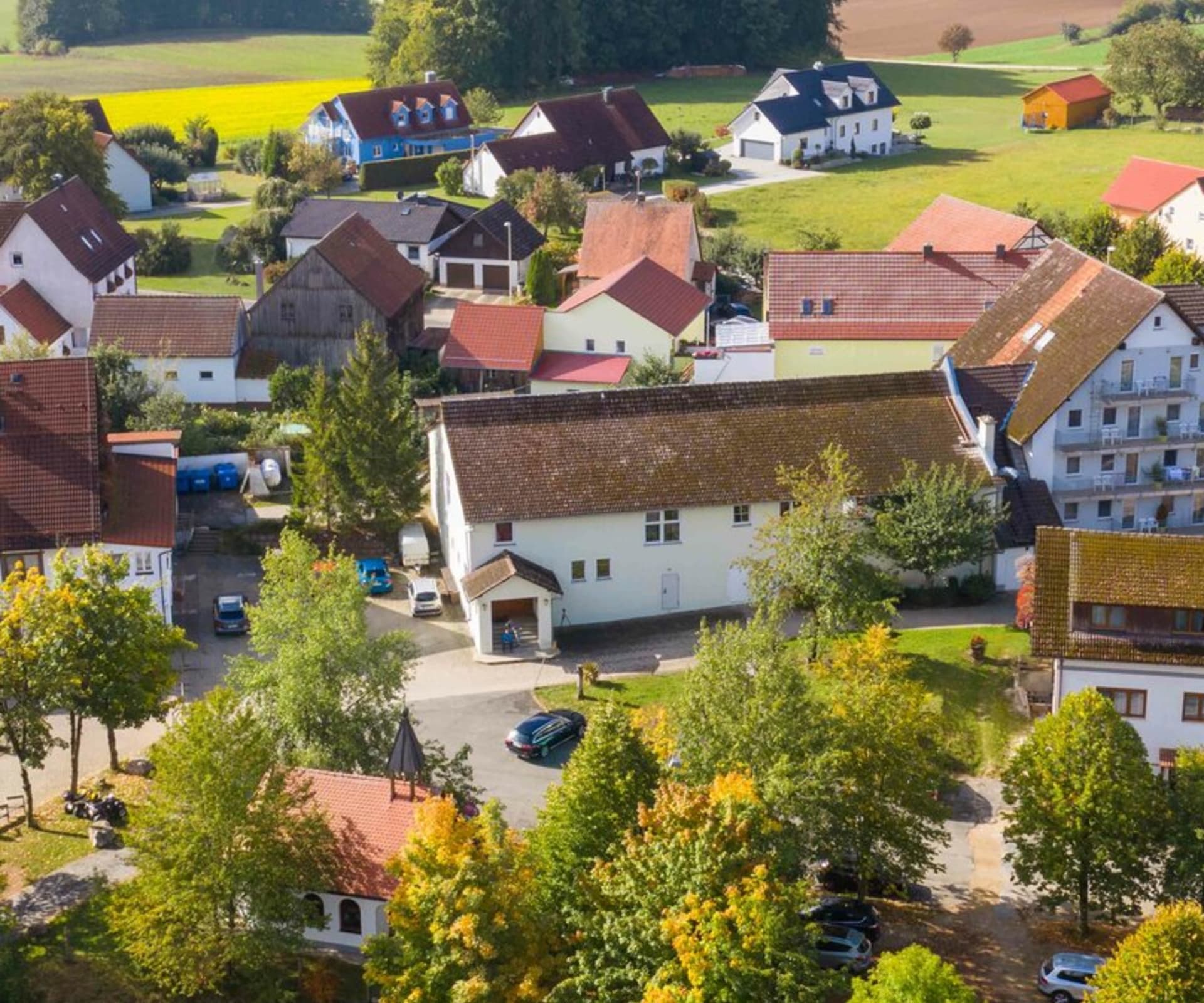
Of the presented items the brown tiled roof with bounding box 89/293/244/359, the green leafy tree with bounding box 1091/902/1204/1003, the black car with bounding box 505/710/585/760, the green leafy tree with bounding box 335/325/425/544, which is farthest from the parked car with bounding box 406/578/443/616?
the green leafy tree with bounding box 1091/902/1204/1003

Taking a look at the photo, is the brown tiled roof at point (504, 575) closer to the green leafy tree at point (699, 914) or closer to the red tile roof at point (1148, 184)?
the green leafy tree at point (699, 914)

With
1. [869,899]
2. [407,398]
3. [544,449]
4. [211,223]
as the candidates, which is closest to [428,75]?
[211,223]

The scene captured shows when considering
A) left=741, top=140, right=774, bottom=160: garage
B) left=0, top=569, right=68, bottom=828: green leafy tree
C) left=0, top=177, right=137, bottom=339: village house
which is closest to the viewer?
left=0, top=569, right=68, bottom=828: green leafy tree

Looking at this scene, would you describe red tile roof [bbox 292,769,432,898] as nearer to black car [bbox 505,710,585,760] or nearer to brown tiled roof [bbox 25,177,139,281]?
black car [bbox 505,710,585,760]

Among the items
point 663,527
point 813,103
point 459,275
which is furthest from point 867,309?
point 813,103

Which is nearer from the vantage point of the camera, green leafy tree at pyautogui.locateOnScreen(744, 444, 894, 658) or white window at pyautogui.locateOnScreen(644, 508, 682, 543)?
green leafy tree at pyautogui.locateOnScreen(744, 444, 894, 658)

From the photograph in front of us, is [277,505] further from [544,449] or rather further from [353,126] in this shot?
[353,126]

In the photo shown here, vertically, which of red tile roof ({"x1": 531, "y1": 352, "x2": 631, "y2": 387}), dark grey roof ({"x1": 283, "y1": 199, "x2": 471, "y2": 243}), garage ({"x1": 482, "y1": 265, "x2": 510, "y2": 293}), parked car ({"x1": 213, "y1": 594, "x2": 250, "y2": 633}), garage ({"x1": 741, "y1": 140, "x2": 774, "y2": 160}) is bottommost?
parked car ({"x1": 213, "y1": 594, "x2": 250, "y2": 633})
